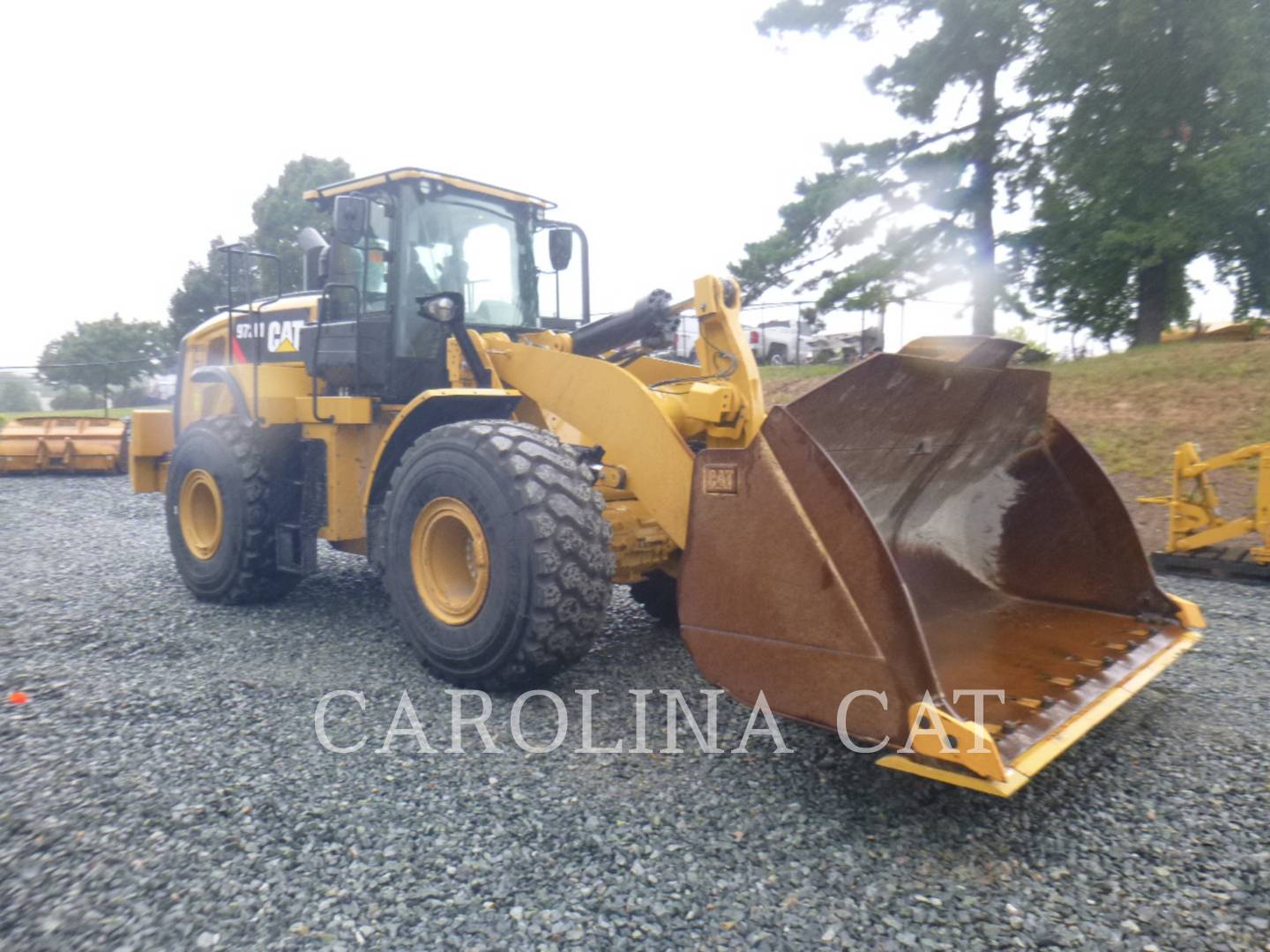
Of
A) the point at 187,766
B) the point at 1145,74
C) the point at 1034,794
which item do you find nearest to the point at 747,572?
the point at 1034,794

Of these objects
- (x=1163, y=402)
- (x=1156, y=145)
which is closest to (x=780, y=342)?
(x=1156, y=145)

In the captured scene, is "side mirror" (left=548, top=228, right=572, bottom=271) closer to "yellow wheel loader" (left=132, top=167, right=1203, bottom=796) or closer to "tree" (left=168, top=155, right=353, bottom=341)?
"yellow wheel loader" (left=132, top=167, right=1203, bottom=796)

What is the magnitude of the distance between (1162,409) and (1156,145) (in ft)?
15.2

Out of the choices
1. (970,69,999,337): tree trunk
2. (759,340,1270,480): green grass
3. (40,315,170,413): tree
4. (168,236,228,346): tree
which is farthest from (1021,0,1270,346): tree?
(40,315,170,413): tree

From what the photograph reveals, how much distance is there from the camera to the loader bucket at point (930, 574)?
9.20 ft

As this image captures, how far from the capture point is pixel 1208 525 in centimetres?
712

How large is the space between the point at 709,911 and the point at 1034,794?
128 centimetres

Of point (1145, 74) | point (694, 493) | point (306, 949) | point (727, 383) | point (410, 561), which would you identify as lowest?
point (306, 949)

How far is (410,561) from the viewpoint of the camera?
4.33 metres

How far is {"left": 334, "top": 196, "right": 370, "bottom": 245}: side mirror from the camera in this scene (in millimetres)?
4691

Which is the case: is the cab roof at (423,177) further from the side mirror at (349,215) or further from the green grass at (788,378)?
the green grass at (788,378)

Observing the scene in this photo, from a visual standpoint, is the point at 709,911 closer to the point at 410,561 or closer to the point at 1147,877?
the point at 1147,877

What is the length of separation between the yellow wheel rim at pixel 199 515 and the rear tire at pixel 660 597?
2.65 meters

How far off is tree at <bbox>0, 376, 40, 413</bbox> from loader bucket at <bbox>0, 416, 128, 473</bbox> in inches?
392
